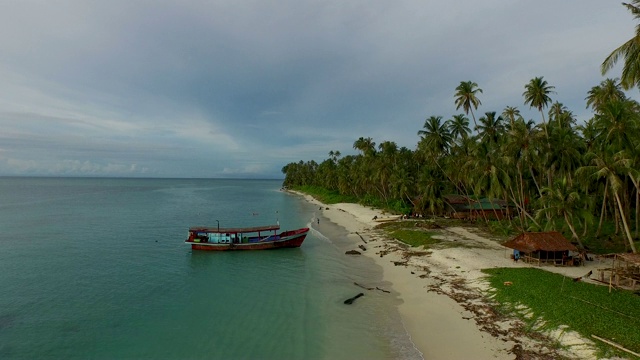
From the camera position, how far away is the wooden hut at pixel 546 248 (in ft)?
76.2

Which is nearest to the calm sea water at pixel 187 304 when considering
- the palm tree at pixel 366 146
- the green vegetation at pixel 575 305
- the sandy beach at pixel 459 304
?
the sandy beach at pixel 459 304

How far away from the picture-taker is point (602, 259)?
2516cm

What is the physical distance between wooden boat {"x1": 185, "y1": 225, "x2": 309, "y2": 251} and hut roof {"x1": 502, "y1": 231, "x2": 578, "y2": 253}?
1942cm

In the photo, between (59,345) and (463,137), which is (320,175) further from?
(59,345)

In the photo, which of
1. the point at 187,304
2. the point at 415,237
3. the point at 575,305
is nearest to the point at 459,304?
the point at 575,305

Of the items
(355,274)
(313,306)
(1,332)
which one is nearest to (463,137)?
(355,274)

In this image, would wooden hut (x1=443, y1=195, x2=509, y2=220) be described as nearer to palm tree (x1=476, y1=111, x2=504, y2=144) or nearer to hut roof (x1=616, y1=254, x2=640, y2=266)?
palm tree (x1=476, y1=111, x2=504, y2=144)

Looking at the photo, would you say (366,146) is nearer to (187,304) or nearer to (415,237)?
(415,237)

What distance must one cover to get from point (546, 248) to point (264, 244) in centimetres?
2430

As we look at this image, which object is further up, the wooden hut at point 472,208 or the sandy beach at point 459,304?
the wooden hut at point 472,208

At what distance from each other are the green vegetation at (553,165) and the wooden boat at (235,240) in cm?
2122

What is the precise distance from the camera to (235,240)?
115ft

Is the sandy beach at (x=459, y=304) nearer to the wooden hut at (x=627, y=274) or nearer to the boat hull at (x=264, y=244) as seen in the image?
the wooden hut at (x=627, y=274)

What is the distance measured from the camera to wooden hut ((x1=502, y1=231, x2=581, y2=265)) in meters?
23.2
